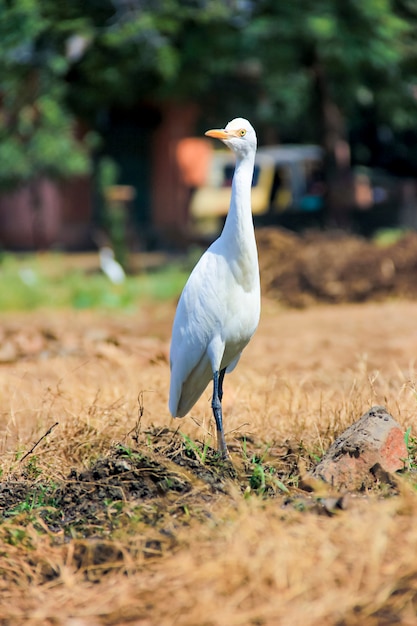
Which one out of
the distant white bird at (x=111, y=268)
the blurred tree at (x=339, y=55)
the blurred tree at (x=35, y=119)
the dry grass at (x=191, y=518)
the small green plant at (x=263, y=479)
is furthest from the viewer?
the blurred tree at (x=35, y=119)

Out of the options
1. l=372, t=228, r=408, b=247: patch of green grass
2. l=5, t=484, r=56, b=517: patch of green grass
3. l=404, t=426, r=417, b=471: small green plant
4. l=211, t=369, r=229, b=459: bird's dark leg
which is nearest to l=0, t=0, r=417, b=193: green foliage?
l=372, t=228, r=408, b=247: patch of green grass

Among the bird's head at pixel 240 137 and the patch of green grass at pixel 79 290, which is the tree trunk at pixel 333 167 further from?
the bird's head at pixel 240 137

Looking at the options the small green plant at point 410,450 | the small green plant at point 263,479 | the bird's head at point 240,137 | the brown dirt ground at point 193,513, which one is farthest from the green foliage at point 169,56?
the small green plant at point 263,479

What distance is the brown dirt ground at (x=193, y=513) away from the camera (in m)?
2.67

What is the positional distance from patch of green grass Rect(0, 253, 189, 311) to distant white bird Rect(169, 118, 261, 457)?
6.62 metres

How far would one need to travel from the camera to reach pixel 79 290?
11.7 m

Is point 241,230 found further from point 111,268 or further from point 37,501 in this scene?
point 111,268

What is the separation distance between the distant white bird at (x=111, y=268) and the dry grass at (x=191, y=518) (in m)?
6.64

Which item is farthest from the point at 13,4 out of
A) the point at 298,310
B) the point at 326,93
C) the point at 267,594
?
the point at 267,594

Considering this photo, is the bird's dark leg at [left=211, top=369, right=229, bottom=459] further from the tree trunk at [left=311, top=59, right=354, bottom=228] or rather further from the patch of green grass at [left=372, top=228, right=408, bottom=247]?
the tree trunk at [left=311, top=59, right=354, bottom=228]

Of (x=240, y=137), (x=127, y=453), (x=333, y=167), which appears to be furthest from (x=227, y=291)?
(x=333, y=167)

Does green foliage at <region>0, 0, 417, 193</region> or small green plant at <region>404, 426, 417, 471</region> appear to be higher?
small green plant at <region>404, 426, 417, 471</region>

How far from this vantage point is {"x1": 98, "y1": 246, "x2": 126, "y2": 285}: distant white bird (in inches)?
512

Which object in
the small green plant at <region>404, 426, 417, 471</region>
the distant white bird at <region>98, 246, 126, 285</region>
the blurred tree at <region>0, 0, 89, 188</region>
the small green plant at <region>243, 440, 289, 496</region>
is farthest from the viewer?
the blurred tree at <region>0, 0, 89, 188</region>
